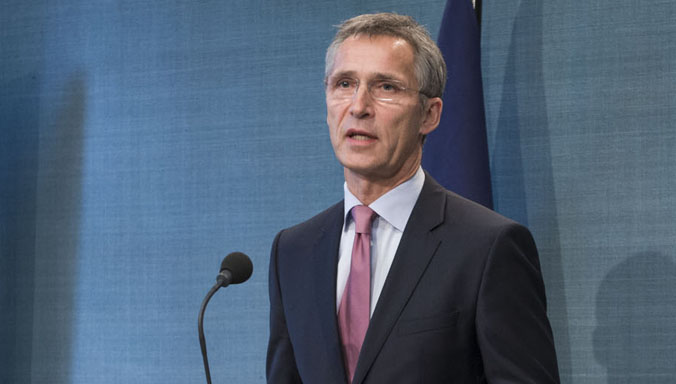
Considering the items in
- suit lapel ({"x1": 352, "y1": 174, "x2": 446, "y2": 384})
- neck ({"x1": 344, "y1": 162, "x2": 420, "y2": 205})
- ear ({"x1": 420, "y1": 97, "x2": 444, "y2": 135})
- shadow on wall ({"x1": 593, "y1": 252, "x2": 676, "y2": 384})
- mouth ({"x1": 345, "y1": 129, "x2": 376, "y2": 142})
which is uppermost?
ear ({"x1": 420, "y1": 97, "x2": 444, "y2": 135})

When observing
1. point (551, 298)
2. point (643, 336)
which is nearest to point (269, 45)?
point (551, 298)

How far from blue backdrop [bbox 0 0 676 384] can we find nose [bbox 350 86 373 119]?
1.19 metres

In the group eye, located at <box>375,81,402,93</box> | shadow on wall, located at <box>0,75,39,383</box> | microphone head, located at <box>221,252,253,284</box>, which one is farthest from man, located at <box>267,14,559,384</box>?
shadow on wall, located at <box>0,75,39,383</box>

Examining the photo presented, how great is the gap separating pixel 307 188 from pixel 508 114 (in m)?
0.73

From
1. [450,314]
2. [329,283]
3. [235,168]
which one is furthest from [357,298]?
[235,168]

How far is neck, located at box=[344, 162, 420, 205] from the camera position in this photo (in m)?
1.48

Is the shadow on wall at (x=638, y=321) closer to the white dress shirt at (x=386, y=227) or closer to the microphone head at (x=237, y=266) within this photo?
the white dress shirt at (x=386, y=227)

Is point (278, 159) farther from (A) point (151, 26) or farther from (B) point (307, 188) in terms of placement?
(A) point (151, 26)

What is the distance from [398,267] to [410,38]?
0.43 metres

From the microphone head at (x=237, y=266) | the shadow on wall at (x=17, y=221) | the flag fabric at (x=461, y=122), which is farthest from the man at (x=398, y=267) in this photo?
the shadow on wall at (x=17, y=221)

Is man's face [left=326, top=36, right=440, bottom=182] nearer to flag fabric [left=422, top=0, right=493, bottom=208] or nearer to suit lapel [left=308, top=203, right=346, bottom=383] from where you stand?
suit lapel [left=308, top=203, right=346, bottom=383]

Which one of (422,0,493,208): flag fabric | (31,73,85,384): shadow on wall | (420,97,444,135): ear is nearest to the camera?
(420,97,444,135): ear

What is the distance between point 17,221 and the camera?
3043 mm

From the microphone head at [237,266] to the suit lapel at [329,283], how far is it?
13cm
